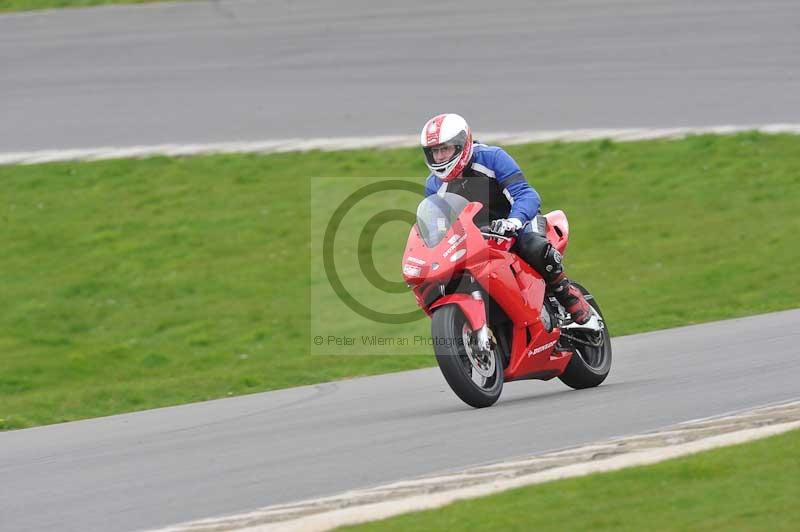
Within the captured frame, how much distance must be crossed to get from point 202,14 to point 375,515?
2137cm

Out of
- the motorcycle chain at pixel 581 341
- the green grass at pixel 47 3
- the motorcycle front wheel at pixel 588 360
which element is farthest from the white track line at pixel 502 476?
the green grass at pixel 47 3

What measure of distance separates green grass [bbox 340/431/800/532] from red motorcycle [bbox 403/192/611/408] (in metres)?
2.25

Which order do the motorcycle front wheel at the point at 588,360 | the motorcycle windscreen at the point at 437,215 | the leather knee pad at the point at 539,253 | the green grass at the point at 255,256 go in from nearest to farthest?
the motorcycle windscreen at the point at 437,215
the leather knee pad at the point at 539,253
the motorcycle front wheel at the point at 588,360
the green grass at the point at 255,256

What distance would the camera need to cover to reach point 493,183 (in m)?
8.84

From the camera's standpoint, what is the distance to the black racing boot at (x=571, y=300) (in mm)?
9086

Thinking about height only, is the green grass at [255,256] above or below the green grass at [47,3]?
below

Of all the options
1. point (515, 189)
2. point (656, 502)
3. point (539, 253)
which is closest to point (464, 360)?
point (539, 253)

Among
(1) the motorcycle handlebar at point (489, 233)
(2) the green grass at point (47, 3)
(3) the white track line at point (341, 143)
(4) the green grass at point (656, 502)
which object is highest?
(2) the green grass at point (47, 3)

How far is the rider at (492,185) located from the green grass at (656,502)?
2837 mm

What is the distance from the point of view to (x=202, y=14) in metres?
25.8

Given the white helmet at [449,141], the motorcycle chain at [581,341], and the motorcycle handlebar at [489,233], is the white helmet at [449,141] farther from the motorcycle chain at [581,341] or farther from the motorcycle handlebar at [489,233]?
the motorcycle chain at [581,341]

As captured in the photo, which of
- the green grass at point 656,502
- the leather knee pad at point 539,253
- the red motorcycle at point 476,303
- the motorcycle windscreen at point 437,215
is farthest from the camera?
the leather knee pad at point 539,253

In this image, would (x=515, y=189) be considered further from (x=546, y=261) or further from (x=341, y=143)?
(x=341, y=143)

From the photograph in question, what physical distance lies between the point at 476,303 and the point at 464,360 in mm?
375
